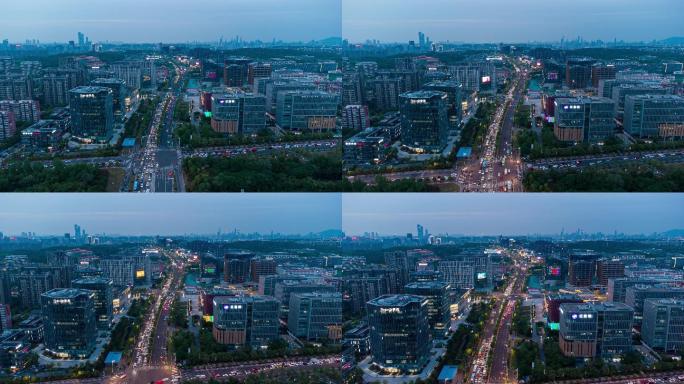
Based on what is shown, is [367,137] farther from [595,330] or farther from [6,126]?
[6,126]

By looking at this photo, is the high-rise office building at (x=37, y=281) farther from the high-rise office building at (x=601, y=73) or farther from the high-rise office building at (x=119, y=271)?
the high-rise office building at (x=601, y=73)

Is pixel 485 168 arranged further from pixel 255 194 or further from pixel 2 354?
pixel 2 354

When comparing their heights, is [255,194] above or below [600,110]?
below

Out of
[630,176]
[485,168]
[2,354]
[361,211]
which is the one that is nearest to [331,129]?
[361,211]

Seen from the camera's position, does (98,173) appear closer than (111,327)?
Yes

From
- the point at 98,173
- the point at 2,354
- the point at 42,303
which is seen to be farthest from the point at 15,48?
the point at 2,354

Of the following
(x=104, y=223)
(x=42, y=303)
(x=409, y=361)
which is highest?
(x=104, y=223)

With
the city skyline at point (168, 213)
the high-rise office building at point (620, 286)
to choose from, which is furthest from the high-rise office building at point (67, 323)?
the high-rise office building at point (620, 286)

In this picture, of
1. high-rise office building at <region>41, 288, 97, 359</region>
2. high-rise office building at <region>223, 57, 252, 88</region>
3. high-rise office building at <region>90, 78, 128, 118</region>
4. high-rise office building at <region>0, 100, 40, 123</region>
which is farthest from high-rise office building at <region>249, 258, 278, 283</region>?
high-rise office building at <region>0, 100, 40, 123</region>
